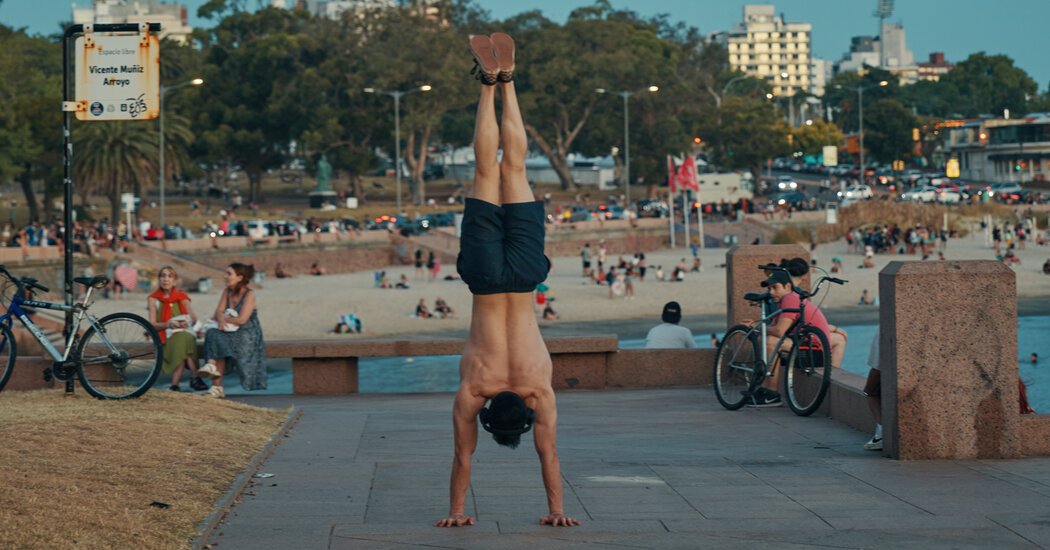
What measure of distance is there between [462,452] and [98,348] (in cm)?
550

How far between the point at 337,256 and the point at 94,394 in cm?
5509

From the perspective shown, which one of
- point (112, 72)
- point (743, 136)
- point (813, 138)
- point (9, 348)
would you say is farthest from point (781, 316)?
point (813, 138)

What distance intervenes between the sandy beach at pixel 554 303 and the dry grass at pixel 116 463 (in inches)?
1237

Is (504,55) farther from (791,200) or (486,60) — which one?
(791,200)

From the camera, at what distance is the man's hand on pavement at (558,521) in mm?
7195

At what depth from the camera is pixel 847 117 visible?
161 metres

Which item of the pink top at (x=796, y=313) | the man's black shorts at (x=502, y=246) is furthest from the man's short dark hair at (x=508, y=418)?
the pink top at (x=796, y=313)

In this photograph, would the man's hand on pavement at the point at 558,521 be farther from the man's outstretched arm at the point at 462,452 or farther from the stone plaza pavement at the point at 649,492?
the man's outstretched arm at the point at 462,452

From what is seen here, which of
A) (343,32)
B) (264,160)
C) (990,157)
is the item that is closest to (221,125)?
(264,160)

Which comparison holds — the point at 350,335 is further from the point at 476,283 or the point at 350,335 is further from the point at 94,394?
the point at 476,283

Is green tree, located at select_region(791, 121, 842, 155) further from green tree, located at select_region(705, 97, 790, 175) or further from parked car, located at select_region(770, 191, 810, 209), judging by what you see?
parked car, located at select_region(770, 191, 810, 209)

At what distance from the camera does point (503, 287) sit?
7246 mm

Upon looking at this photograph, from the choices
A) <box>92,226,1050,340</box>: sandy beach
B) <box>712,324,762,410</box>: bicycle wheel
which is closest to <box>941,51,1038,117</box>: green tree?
<box>92,226,1050,340</box>: sandy beach

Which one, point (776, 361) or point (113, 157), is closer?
point (776, 361)
